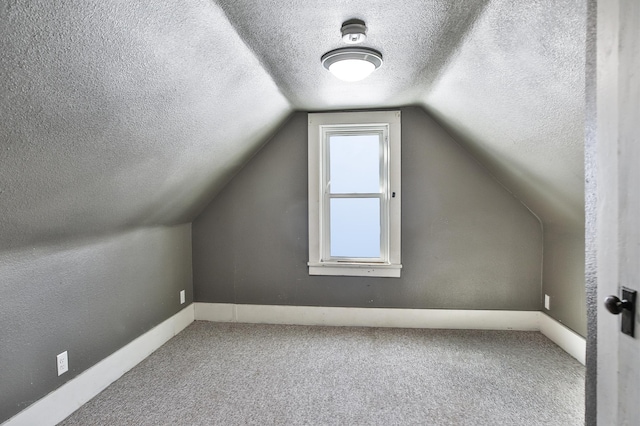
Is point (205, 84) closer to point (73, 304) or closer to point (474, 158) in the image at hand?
point (73, 304)

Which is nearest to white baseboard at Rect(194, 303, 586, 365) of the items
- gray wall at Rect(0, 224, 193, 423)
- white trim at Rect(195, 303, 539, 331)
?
white trim at Rect(195, 303, 539, 331)

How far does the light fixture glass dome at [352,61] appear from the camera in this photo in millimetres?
1837

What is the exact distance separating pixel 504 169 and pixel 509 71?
1.26 metres

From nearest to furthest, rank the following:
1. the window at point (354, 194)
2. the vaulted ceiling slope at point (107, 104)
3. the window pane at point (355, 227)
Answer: the vaulted ceiling slope at point (107, 104) → the window at point (354, 194) → the window pane at point (355, 227)

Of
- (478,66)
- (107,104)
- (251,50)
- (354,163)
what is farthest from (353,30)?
(354,163)

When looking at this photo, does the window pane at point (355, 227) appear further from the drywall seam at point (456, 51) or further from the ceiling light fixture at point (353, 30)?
the ceiling light fixture at point (353, 30)

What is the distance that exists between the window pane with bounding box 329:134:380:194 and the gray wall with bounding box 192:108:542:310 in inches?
10.6

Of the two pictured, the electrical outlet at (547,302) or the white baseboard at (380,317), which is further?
the white baseboard at (380,317)

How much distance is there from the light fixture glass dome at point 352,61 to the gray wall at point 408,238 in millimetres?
1314

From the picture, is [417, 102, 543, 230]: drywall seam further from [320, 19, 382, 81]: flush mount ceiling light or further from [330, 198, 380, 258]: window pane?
[320, 19, 382, 81]: flush mount ceiling light

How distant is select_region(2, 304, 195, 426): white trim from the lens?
1.79 m

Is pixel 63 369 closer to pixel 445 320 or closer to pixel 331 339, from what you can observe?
pixel 331 339

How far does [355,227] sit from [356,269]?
0.40 meters

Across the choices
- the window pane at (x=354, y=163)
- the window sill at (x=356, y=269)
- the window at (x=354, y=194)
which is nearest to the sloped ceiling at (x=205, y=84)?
the window at (x=354, y=194)
